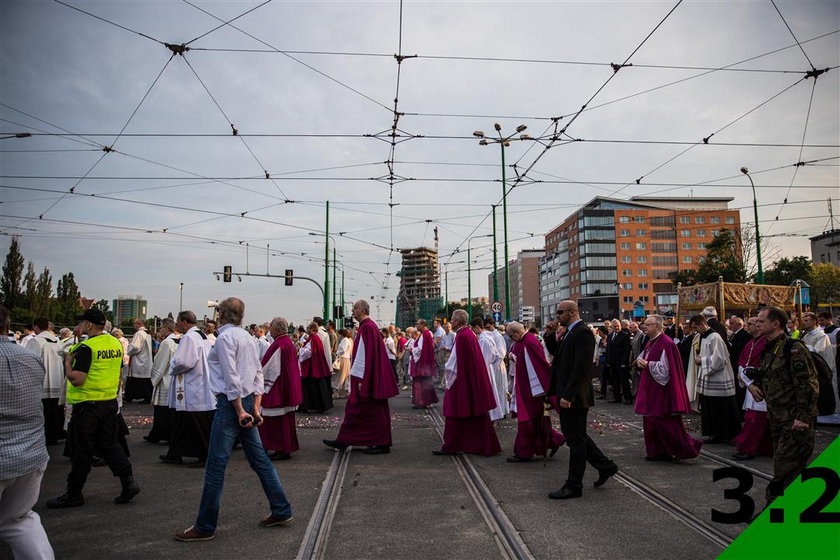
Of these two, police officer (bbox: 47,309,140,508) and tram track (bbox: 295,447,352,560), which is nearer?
tram track (bbox: 295,447,352,560)

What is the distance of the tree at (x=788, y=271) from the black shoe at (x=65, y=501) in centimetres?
6542

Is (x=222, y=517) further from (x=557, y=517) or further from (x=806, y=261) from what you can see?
(x=806, y=261)

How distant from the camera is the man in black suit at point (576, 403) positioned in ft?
21.0

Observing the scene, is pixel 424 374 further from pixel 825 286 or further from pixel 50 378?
pixel 825 286

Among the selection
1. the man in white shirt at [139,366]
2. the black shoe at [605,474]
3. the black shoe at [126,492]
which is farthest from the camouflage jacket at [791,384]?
the man in white shirt at [139,366]

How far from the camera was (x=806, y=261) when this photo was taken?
2422 inches

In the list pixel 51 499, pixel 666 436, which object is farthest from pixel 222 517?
pixel 666 436

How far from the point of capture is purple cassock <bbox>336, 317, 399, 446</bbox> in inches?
354

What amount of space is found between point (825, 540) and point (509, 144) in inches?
791

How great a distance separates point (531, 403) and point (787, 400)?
3.78 m

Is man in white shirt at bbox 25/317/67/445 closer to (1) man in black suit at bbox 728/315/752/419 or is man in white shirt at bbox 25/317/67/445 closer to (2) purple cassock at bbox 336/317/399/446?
(2) purple cassock at bbox 336/317/399/446

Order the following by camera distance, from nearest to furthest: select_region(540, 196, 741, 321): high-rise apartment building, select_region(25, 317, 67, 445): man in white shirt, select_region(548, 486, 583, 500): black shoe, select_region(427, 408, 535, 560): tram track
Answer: select_region(427, 408, 535, 560): tram track
select_region(548, 486, 583, 500): black shoe
select_region(25, 317, 67, 445): man in white shirt
select_region(540, 196, 741, 321): high-rise apartment building

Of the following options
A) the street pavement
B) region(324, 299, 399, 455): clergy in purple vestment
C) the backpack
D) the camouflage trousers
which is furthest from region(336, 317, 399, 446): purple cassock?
the backpack

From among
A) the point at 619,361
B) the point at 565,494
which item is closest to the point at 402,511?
the point at 565,494
